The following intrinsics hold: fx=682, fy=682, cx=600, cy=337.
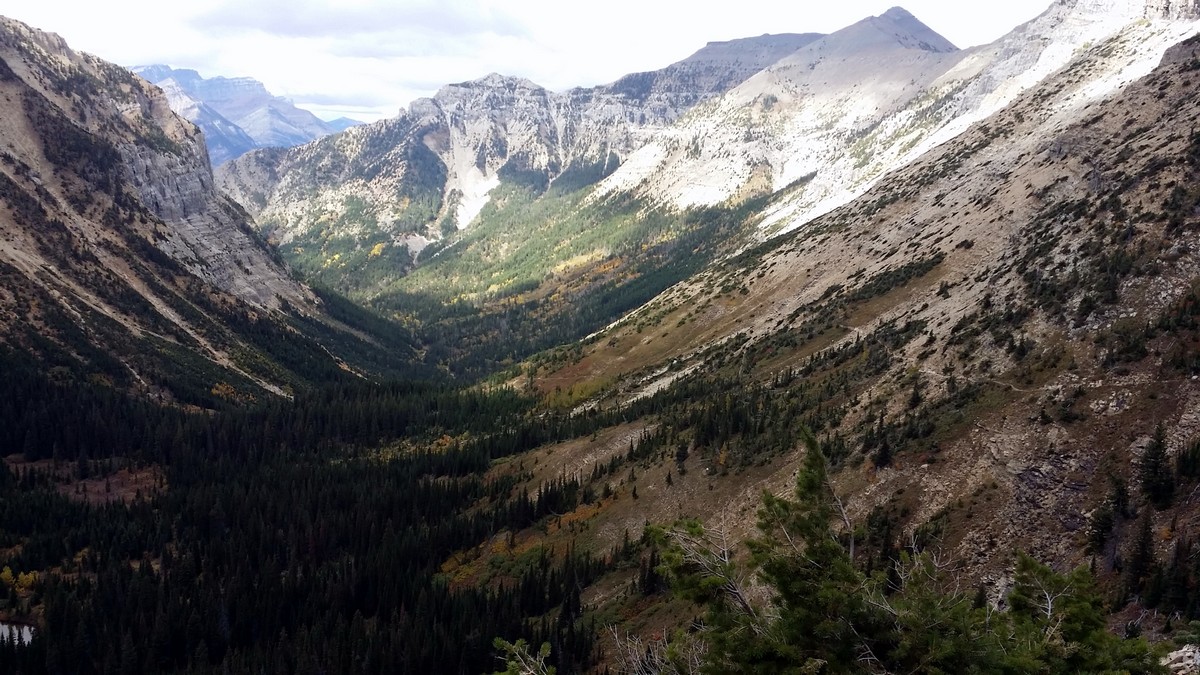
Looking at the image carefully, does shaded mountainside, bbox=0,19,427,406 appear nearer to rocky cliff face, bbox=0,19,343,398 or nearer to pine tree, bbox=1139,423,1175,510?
rocky cliff face, bbox=0,19,343,398

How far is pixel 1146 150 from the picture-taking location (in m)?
85.4

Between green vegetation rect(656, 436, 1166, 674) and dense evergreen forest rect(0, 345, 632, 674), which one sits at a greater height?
green vegetation rect(656, 436, 1166, 674)

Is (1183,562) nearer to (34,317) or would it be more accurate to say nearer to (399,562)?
(399,562)

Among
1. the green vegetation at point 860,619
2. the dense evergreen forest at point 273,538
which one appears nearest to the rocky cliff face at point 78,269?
the dense evergreen forest at point 273,538

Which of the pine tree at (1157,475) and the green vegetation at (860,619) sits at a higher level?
the green vegetation at (860,619)

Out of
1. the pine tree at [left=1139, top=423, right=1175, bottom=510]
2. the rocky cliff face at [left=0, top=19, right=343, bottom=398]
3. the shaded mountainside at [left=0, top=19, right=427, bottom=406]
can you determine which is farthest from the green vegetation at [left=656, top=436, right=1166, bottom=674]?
the rocky cliff face at [left=0, top=19, right=343, bottom=398]

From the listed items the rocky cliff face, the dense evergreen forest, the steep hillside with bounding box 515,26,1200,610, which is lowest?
the dense evergreen forest

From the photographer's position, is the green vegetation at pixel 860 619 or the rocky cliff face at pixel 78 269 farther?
the rocky cliff face at pixel 78 269

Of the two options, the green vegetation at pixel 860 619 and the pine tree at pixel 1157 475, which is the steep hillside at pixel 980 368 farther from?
the green vegetation at pixel 860 619

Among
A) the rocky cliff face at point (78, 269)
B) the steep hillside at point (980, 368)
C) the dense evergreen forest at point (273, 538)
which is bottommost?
the dense evergreen forest at point (273, 538)

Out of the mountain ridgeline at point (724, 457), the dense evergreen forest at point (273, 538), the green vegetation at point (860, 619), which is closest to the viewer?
the green vegetation at point (860, 619)

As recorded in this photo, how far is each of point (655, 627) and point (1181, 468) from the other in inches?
1423

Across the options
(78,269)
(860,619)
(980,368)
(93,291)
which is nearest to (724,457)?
(980,368)

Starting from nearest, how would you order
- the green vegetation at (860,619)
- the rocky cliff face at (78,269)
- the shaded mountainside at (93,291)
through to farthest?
1. the green vegetation at (860,619)
2. the shaded mountainside at (93,291)
3. the rocky cliff face at (78,269)
